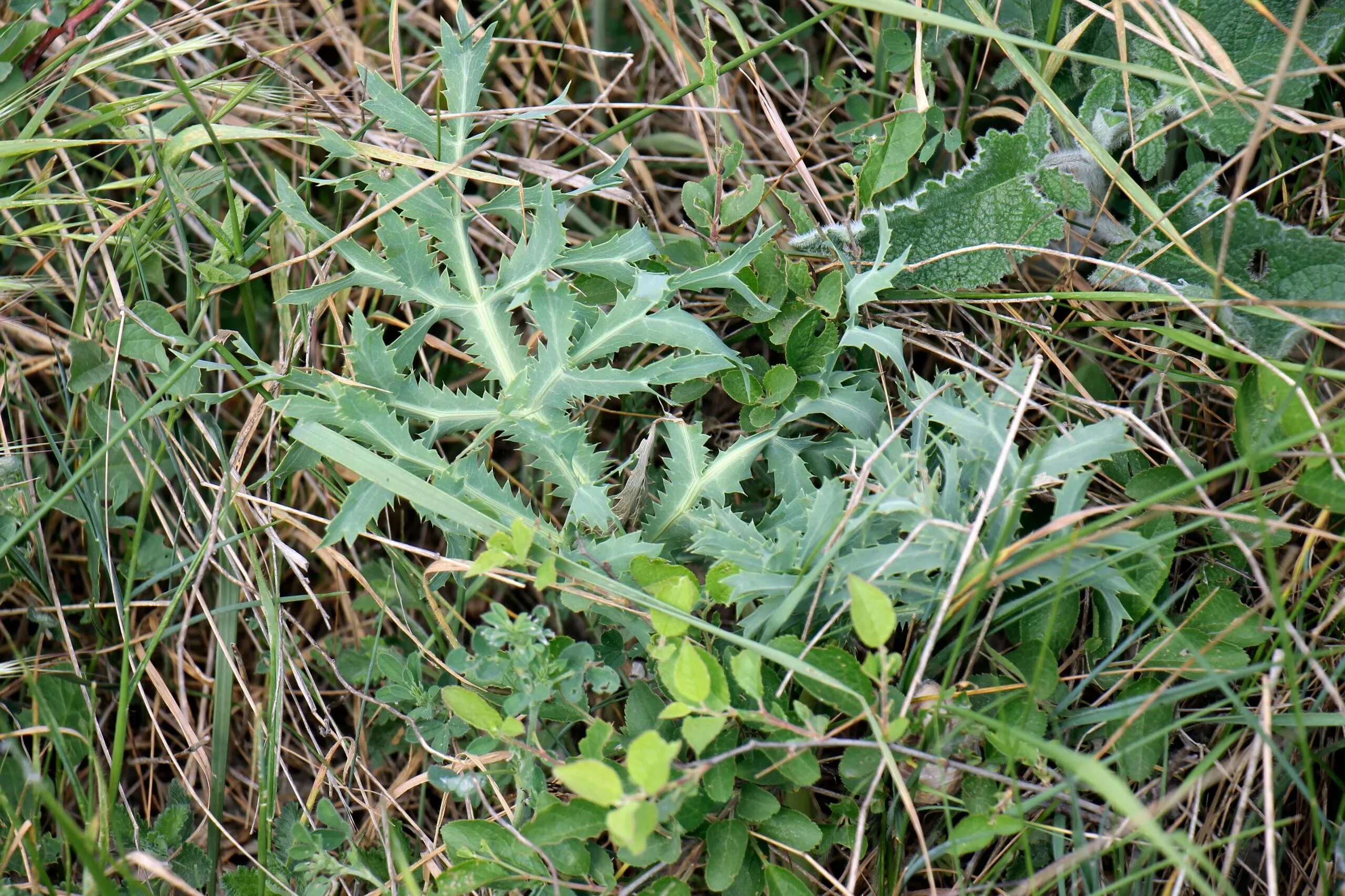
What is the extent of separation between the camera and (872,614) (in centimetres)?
136

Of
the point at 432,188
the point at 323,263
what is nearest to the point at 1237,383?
the point at 432,188

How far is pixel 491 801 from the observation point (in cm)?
185

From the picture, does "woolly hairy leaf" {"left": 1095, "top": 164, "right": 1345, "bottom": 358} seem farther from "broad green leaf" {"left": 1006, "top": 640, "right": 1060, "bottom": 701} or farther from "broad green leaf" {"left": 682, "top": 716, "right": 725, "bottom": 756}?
"broad green leaf" {"left": 682, "top": 716, "right": 725, "bottom": 756}

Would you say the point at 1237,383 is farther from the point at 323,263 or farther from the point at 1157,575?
the point at 323,263

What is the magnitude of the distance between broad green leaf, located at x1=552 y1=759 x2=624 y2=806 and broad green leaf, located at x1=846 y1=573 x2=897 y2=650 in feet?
1.27

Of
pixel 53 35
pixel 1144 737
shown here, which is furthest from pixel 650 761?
pixel 53 35

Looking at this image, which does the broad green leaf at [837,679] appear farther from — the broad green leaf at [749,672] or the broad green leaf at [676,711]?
the broad green leaf at [676,711]

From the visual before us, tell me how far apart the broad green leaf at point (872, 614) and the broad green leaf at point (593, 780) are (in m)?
0.39

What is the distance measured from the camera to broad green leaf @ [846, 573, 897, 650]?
136 centimetres

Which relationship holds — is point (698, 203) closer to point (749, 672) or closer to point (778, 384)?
point (778, 384)

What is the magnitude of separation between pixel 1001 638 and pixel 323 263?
5.18ft

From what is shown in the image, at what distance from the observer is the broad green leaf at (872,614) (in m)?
1.36

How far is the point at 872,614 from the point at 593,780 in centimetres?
44

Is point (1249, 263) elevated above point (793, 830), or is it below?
above
